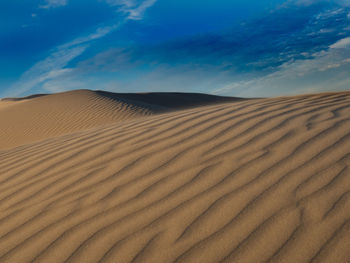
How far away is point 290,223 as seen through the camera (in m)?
1.60

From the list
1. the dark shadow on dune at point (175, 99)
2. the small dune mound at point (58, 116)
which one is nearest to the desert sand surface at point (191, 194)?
the small dune mound at point (58, 116)

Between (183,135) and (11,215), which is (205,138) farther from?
(11,215)

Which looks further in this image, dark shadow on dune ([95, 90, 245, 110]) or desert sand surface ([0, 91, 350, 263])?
dark shadow on dune ([95, 90, 245, 110])

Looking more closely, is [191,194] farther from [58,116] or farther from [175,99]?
[175,99]

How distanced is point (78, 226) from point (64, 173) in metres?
0.85

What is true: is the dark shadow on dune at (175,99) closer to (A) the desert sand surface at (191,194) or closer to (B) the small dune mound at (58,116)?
(B) the small dune mound at (58,116)

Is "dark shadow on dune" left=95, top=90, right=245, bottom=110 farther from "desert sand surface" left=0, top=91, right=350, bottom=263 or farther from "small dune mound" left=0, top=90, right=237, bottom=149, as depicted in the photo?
"desert sand surface" left=0, top=91, right=350, bottom=263

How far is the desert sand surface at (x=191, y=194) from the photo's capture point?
5.05ft

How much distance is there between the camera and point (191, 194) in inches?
76.7

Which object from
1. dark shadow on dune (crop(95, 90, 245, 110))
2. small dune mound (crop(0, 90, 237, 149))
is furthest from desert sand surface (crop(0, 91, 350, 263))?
dark shadow on dune (crop(95, 90, 245, 110))

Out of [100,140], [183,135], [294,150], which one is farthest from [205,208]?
[100,140]

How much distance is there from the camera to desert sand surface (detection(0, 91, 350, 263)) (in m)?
1.54

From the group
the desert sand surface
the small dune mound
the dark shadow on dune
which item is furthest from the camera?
the dark shadow on dune

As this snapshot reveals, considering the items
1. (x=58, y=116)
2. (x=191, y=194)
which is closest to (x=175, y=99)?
(x=58, y=116)
